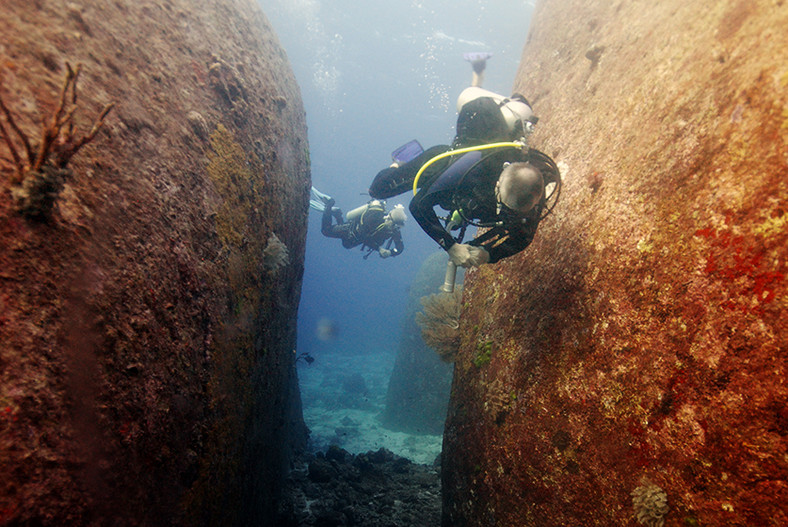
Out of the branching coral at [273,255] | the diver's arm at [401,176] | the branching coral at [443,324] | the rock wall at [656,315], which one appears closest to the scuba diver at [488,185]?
the rock wall at [656,315]

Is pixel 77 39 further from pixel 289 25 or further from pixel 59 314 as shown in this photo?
pixel 289 25

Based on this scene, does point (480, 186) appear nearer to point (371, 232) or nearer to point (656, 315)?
point (656, 315)

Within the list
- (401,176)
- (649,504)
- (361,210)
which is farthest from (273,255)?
(361,210)

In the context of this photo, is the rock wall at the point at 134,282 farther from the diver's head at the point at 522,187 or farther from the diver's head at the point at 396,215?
the diver's head at the point at 396,215

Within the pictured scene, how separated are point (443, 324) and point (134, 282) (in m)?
4.06

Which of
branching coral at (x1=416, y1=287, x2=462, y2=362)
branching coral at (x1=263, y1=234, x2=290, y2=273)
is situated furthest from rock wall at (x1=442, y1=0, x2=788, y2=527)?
branching coral at (x1=263, y1=234, x2=290, y2=273)

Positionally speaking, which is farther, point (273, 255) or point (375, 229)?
point (375, 229)

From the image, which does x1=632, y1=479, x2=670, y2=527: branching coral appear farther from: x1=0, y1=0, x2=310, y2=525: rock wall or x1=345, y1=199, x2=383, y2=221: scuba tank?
x1=345, y1=199, x2=383, y2=221: scuba tank

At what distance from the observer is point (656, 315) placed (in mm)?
2029

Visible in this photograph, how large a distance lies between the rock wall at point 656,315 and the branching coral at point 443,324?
1.11 m

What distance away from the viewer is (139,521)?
5.32ft

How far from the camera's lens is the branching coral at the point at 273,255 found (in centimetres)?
368

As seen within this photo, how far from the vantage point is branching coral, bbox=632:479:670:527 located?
5.90 feet

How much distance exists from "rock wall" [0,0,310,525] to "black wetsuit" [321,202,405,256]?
691 centimetres
